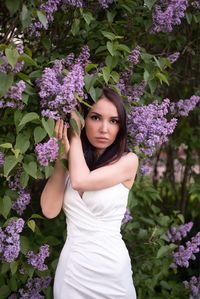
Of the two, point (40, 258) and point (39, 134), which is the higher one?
point (39, 134)

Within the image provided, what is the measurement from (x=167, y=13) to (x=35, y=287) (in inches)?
57.6

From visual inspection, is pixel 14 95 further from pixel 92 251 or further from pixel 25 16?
pixel 92 251

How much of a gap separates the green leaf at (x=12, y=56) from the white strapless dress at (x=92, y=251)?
644 mm

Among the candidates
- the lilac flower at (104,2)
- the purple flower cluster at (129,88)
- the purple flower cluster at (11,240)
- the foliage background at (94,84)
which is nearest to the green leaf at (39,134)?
the foliage background at (94,84)

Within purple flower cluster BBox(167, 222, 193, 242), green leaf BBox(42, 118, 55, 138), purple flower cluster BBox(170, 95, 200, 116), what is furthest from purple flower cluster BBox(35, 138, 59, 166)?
purple flower cluster BBox(167, 222, 193, 242)

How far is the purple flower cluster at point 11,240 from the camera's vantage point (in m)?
2.15

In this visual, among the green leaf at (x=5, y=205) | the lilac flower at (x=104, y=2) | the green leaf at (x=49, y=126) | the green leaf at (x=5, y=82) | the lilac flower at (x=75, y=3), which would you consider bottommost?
the green leaf at (x=5, y=205)

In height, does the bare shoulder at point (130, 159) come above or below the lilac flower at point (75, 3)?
below

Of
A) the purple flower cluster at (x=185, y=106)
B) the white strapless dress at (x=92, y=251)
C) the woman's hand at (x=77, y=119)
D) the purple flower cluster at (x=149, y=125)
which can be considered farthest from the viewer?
the purple flower cluster at (x=185, y=106)

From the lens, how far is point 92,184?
2158 mm

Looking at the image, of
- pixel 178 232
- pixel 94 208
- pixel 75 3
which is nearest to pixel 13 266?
pixel 94 208

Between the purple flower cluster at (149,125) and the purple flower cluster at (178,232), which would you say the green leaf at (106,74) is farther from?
the purple flower cluster at (178,232)

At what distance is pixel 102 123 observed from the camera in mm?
2225

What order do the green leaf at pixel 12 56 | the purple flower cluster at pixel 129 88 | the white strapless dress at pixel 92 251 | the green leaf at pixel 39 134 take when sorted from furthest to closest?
1. the purple flower cluster at pixel 129 88
2. the white strapless dress at pixel 92 251
3. the green leaf at pixel 39 134
4. the green leaf at pixel 12 56
